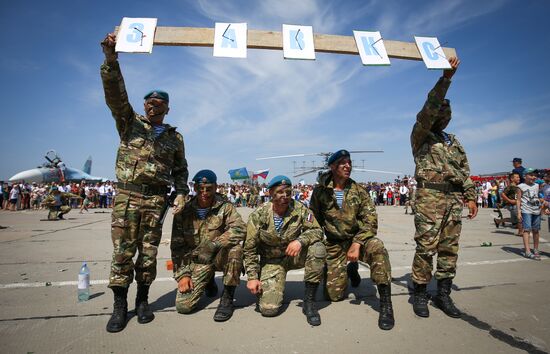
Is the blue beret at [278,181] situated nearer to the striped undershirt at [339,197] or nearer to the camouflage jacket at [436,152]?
the striped undershirt at [339,197]

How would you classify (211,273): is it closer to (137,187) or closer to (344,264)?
(137,187)

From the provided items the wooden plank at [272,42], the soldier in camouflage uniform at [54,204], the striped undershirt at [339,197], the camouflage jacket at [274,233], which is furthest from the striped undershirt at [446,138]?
the soldier in camouflage uniform at [54,204]

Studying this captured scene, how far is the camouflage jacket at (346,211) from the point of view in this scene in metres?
3.34

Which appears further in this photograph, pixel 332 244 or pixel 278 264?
pixel 332 244

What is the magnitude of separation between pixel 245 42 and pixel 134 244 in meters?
2.48

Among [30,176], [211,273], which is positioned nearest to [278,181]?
[211,273]

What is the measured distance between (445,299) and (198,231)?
2.78 metres

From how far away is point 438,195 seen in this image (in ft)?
10.1

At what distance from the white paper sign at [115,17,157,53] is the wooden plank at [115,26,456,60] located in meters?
0.08

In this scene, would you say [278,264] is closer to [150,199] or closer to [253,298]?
[253,298]

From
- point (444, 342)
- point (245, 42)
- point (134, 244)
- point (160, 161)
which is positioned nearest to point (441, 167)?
point (444, 342)

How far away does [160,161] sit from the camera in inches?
118

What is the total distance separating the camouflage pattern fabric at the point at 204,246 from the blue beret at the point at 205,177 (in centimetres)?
27

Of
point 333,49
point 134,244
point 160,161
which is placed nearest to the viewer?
point 134,244
